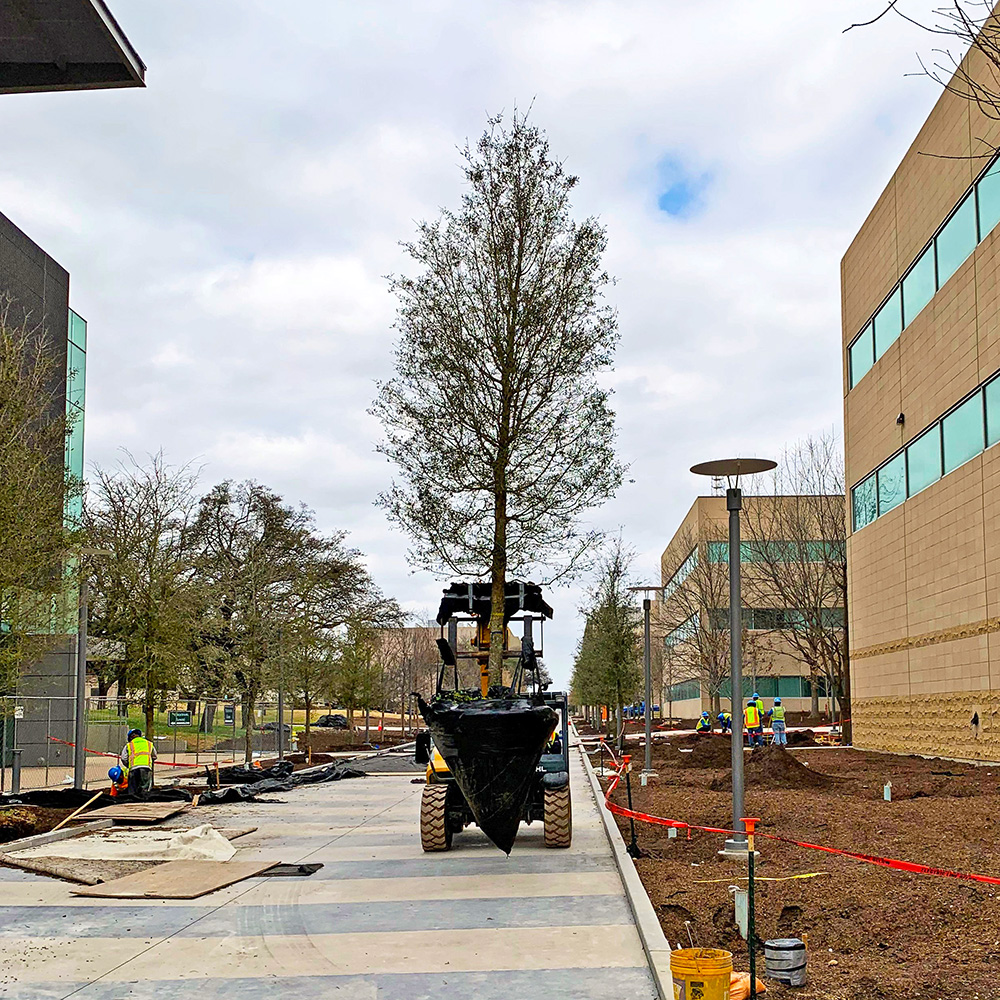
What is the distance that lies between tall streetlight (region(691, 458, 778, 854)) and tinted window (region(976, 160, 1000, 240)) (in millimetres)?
14007

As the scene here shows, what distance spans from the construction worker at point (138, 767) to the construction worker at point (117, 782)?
9 cm

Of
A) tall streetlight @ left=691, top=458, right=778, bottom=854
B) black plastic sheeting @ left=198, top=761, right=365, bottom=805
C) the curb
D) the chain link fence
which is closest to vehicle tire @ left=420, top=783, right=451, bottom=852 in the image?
the curb

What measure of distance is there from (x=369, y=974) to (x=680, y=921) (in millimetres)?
2805

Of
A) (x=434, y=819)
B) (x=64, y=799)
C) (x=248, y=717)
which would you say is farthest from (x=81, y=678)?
(x=248, y=717)

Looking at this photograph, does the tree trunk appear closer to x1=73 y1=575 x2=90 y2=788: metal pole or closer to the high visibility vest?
the high visibility vest

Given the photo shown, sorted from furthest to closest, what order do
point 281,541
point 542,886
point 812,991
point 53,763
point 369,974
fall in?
point 281,541, point 53,763, point 542,886, point 369,974, point 812,991

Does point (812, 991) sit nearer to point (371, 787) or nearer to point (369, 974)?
point (369, 974)

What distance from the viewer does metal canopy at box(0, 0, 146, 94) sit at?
6809 mm

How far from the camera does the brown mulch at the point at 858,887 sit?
7.54 metres

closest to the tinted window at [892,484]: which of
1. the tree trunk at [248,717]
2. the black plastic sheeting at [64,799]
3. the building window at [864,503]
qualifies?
the building window at [864,503]

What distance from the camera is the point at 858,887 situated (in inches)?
409

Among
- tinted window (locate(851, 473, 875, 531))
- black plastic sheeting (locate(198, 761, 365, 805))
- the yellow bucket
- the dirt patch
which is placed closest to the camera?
the yellow bucket

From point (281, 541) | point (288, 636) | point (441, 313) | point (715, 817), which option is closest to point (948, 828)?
point (715, 817)

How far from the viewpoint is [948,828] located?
1434cm
